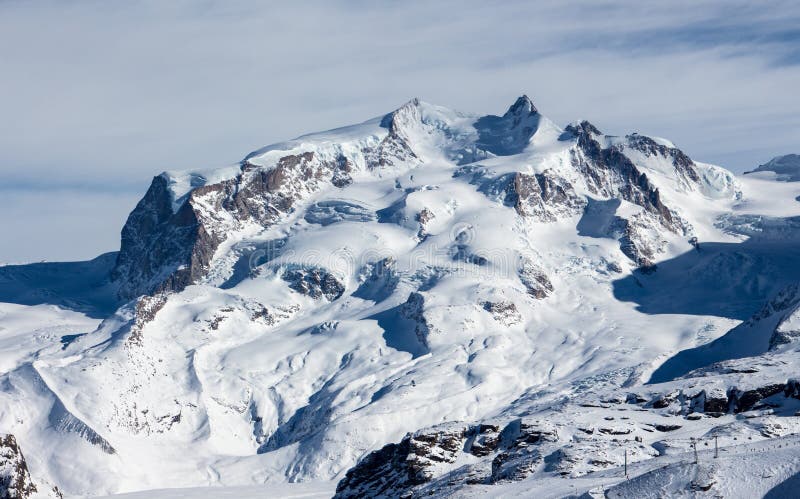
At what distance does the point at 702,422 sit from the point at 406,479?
130 feet

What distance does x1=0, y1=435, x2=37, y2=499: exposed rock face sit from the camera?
181 metres

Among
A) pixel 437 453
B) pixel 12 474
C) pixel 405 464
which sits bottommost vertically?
pixel 405 464

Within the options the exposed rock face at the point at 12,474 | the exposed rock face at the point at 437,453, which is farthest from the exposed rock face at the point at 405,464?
the exposed rock face at the point at 12,474

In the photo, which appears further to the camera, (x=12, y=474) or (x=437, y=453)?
(x=12, y=474)

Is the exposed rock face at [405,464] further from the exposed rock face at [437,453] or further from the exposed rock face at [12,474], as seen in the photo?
the exposed rock face at [12,474]

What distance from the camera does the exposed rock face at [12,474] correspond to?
181m

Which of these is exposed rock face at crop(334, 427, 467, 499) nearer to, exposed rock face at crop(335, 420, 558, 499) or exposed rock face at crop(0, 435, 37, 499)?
exposed rock face at crop(335, 420, 558, 499)

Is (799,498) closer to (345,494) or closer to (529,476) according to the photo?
(529,476)

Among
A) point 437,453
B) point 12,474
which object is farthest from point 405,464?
point 12,474

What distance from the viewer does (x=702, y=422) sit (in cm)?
17625

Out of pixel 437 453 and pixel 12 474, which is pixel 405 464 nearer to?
pixel 437 453

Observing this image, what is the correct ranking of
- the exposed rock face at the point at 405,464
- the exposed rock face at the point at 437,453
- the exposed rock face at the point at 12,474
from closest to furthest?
the exposed rock face at the point at 437,453, the exposed rock face at the point at 405,464, the exposed rock face at the point at 12,474

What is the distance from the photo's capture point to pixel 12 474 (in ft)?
602

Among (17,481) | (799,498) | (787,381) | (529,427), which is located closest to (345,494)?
(529,427)
